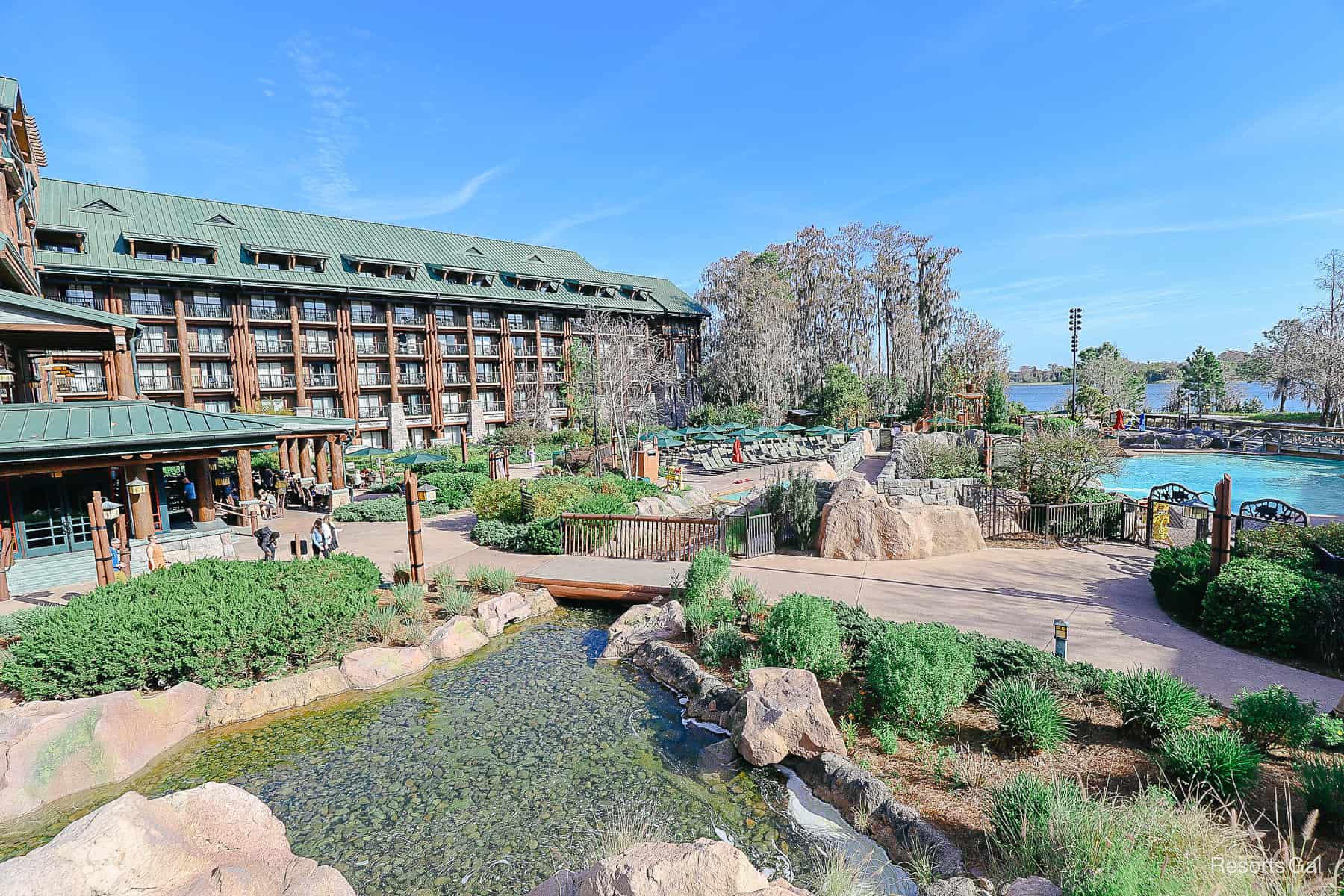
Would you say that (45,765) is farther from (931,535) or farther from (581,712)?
(931,535)

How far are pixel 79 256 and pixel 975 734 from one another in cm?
4590

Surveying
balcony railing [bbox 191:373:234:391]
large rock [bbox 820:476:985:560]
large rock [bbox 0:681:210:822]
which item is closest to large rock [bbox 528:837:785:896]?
large rock [bbox 0:681:210:822]

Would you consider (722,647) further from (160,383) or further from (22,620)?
(160,383)

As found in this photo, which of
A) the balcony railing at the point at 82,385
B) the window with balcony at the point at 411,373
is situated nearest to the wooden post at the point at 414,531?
the balcony railing at the point at 82,385

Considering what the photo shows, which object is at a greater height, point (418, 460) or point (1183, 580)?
point (418, 460)

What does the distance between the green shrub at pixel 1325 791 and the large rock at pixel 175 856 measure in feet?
24.4

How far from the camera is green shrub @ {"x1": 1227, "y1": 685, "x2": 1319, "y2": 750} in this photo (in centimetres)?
559

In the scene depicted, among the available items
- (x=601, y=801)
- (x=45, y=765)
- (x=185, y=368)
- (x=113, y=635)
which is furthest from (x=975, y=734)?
(x=185, y=368)

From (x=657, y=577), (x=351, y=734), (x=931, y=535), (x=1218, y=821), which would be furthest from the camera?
(x=931, y=535)

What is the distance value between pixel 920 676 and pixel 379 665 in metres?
7.67

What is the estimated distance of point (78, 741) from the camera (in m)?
7.09

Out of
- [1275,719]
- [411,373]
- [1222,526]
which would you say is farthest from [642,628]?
[411,373]

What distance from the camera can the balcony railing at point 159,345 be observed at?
3634 centimetres

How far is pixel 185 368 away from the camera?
3706 centimetres
